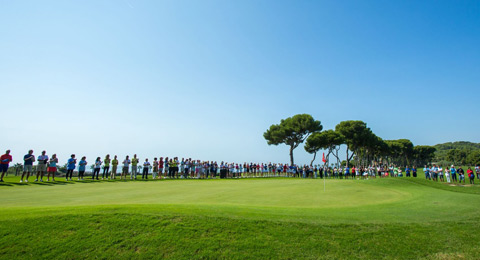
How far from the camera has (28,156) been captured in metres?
15.9

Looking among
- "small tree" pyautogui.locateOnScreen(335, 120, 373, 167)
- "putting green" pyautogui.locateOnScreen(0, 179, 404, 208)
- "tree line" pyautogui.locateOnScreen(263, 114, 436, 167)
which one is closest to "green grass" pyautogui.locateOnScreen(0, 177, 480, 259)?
"putting green" pyautogui.locateOnScreen(0, 179, 404, 208)

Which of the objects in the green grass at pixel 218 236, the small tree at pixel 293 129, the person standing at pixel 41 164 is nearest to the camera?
the green grass at pixel 218 236

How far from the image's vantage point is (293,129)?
183 ft

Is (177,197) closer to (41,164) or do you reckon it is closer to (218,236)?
(218,236)

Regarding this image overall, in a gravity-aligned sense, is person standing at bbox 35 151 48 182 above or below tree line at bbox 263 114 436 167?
below

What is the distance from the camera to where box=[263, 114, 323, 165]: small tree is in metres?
55.8

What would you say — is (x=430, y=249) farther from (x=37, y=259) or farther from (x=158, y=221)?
(x=37, y=259)

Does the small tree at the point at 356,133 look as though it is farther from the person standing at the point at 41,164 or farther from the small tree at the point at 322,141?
the person standing at the point at 41,164

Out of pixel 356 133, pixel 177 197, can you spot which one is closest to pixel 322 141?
pixel 356 133

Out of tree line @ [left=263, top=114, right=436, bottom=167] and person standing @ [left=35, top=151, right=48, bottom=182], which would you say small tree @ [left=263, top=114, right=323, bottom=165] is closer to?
tree line @ [left=263, top=114, right=436, bottom=167]

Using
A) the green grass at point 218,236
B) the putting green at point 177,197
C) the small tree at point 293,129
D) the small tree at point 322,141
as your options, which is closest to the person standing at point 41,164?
the putting green at point 177,197

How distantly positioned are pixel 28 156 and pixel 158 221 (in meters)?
15.7

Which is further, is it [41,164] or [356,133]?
[356,133]

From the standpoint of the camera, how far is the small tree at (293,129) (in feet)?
183
